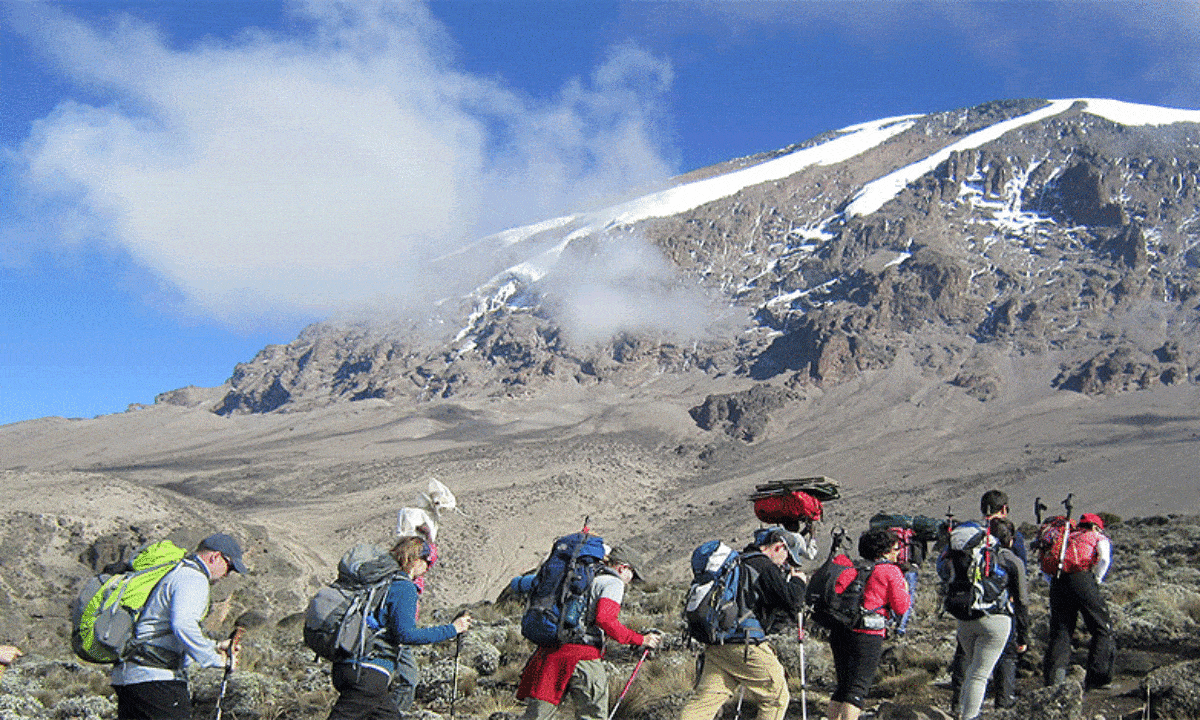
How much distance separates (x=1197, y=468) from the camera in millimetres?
56469

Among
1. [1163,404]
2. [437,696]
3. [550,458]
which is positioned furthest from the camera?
[1163,404]

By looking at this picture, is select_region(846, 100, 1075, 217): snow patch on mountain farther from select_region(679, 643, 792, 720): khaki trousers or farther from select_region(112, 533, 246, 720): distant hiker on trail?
select_region(112, 533, 246, 720): distant hiker on trail

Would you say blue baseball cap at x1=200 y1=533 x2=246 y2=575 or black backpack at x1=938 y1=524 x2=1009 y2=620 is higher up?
blue baseball cap at x1=200 y1=533 x2=246 y2=575

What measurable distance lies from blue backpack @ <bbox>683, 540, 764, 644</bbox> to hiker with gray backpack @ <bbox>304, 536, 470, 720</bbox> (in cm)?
138

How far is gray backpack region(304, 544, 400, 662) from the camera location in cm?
408

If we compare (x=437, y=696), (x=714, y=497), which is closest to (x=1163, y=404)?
(x=714, y=497)

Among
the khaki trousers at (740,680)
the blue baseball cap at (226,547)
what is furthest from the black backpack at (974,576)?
the blue baseball cap at (226,547)

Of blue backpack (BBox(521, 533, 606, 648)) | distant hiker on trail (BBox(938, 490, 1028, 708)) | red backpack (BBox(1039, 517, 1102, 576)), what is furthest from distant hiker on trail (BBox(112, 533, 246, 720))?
red backpack (BBox(1039, 517, 1102, 576))

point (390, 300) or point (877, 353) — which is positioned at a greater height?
point (390, 300)

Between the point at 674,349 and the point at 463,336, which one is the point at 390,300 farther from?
the point at 674,349

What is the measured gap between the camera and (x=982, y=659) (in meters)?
5.36

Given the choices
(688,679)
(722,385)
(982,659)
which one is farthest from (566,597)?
(722,385)

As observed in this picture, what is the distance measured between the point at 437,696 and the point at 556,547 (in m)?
3.54

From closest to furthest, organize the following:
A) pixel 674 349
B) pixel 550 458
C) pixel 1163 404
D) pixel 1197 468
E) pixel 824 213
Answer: pixel 1197 468
pixel 550 458
pixel 1163 404
pixel 674 349
pixel 824 213
